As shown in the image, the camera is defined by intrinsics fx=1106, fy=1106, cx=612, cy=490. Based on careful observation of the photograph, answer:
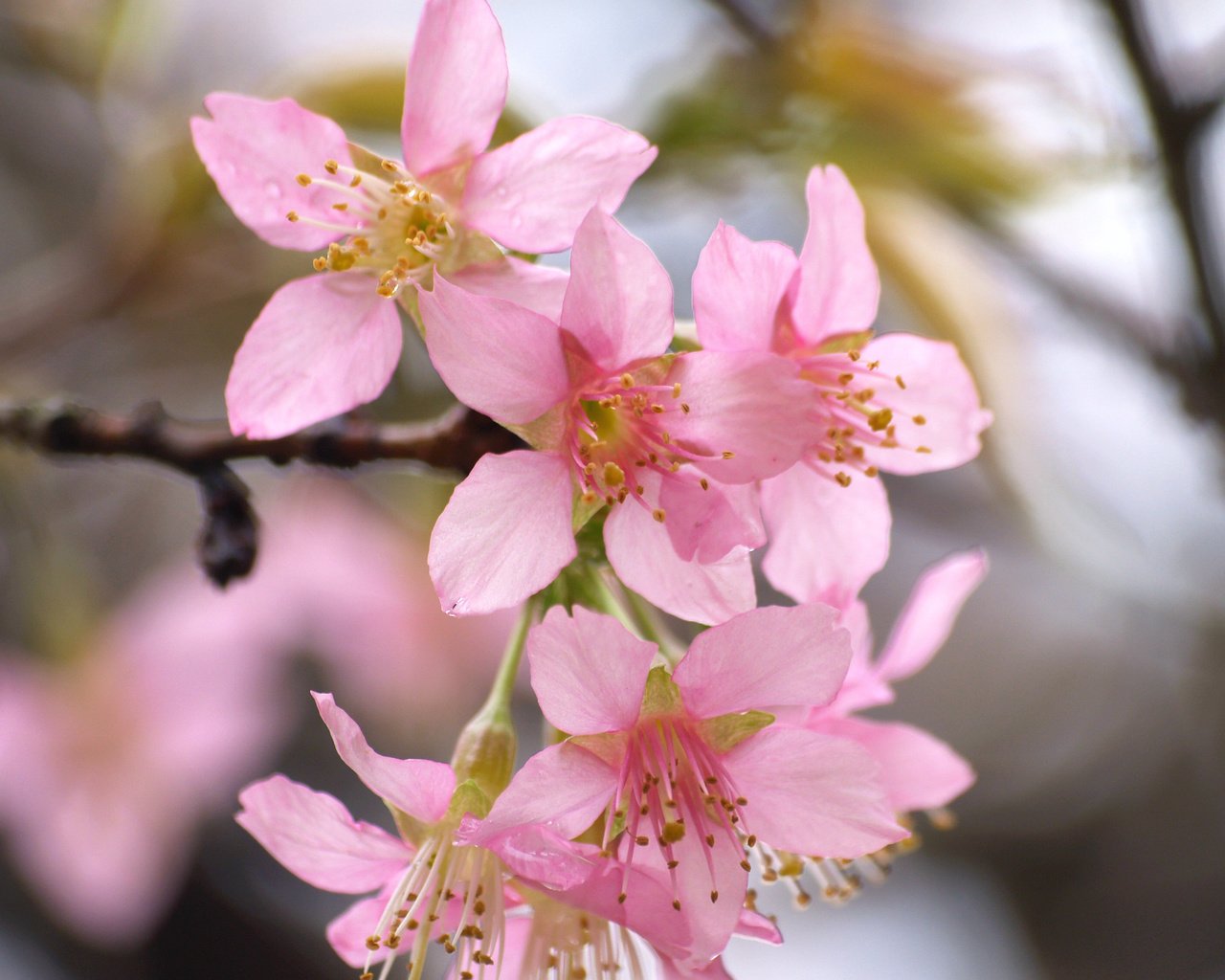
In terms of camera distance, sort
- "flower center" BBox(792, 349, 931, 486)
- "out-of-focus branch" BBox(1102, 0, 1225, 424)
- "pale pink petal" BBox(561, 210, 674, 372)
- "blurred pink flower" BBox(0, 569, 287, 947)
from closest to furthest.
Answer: "pale pink petal" BBox(561, 210, 674, 372) → "flower center" BBox(792, 349, 931, 486) → "out-of-focus branch" BBox(1102, 0, 1225, 424) → "blurred pink flower" BBox(0, 569, 287, 947)

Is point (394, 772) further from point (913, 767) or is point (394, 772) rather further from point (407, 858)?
point (913, 767)

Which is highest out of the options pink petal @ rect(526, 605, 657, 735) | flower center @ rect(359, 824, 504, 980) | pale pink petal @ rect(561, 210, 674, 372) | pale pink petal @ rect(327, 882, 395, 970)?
pale pink petal @ rect(561, 210, 674, 372)

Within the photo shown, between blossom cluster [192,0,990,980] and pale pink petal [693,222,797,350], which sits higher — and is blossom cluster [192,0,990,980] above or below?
below

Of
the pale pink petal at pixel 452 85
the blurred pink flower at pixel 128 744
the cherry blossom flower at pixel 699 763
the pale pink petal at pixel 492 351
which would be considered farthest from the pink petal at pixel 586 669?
the blurred pink flower at pixel 128 744

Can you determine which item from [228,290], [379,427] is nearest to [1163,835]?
[228,290]

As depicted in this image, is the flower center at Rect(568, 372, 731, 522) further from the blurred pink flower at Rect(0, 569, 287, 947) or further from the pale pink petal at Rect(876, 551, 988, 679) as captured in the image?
the blurred pink flower at Rect(0, 569, 287, 947)

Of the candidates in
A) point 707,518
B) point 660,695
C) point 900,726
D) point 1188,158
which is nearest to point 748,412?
point 707,518

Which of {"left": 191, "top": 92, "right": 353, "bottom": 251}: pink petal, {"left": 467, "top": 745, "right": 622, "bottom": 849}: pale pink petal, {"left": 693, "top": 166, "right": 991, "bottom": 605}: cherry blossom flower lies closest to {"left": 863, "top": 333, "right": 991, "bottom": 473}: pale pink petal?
{"left": 693, "top": 166, "right": 991, "bottom": 605}: cherry blossom flower

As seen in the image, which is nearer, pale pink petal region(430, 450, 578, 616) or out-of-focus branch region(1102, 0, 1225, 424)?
pale pink petal region(430, 450, 578, 616)
